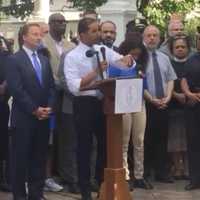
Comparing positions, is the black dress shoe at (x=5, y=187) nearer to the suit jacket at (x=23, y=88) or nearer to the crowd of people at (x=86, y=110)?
the crowd of people at (x=86, y=110)

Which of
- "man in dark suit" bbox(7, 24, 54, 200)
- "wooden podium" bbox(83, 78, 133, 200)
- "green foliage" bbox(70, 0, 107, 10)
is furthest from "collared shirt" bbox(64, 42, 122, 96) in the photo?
"green foliage" bbox(70, 0, 107, 10)

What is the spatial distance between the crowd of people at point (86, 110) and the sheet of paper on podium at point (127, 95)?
340 mm

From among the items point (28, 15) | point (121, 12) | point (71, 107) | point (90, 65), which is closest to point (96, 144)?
point (71, 107)

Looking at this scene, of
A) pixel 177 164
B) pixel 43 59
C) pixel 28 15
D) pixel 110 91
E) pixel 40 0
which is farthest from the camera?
pixel 28 15

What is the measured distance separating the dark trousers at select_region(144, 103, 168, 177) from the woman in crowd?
20cm

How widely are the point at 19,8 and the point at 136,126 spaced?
15410mm

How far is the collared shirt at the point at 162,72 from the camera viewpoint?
29.1 ft

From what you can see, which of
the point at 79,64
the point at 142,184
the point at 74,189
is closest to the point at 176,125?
the point at 142,184

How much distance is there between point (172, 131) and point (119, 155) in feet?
7.98

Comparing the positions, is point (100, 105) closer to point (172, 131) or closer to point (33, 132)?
point (33, 132)

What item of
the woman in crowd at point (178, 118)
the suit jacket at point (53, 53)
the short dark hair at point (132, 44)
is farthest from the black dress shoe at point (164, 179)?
the suit jacket at point (53, 53)

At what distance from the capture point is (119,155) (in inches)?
284

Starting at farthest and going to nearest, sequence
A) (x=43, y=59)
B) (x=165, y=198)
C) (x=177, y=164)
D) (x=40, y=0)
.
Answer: (x=40, y=0), (x=177, y=164), (x=165, y=198), (x=43, y=59)

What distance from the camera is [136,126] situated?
28.2 ft
